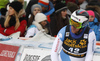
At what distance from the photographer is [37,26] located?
4207mm

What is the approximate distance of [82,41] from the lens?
8.68ft

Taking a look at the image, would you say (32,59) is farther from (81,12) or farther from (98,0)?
(98,0)

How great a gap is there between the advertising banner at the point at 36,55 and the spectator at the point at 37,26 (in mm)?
802

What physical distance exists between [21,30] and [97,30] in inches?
70.7

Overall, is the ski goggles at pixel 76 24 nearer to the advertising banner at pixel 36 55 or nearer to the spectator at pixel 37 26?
the advertising banner at pixel 36 55

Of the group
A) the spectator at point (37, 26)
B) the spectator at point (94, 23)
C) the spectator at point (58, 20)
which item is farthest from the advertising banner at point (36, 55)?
the spectator at point (94, 23)

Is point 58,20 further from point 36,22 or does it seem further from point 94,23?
point 94,23

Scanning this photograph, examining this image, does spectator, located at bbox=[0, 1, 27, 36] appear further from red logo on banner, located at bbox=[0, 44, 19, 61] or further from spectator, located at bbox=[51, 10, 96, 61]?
spectator, located at bbox=[51, 10, 96, 61]

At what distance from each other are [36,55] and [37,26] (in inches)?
39.0

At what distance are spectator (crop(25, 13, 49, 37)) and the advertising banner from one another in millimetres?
802

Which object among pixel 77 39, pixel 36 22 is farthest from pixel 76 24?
pixel 36 22

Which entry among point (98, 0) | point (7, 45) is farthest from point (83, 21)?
point (98, 0)

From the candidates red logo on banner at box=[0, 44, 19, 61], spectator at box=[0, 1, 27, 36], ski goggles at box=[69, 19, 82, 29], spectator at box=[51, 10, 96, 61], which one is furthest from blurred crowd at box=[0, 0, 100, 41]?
ski goggles at box=[69, 19, 82, 29]

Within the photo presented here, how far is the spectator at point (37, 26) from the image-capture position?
420cm
